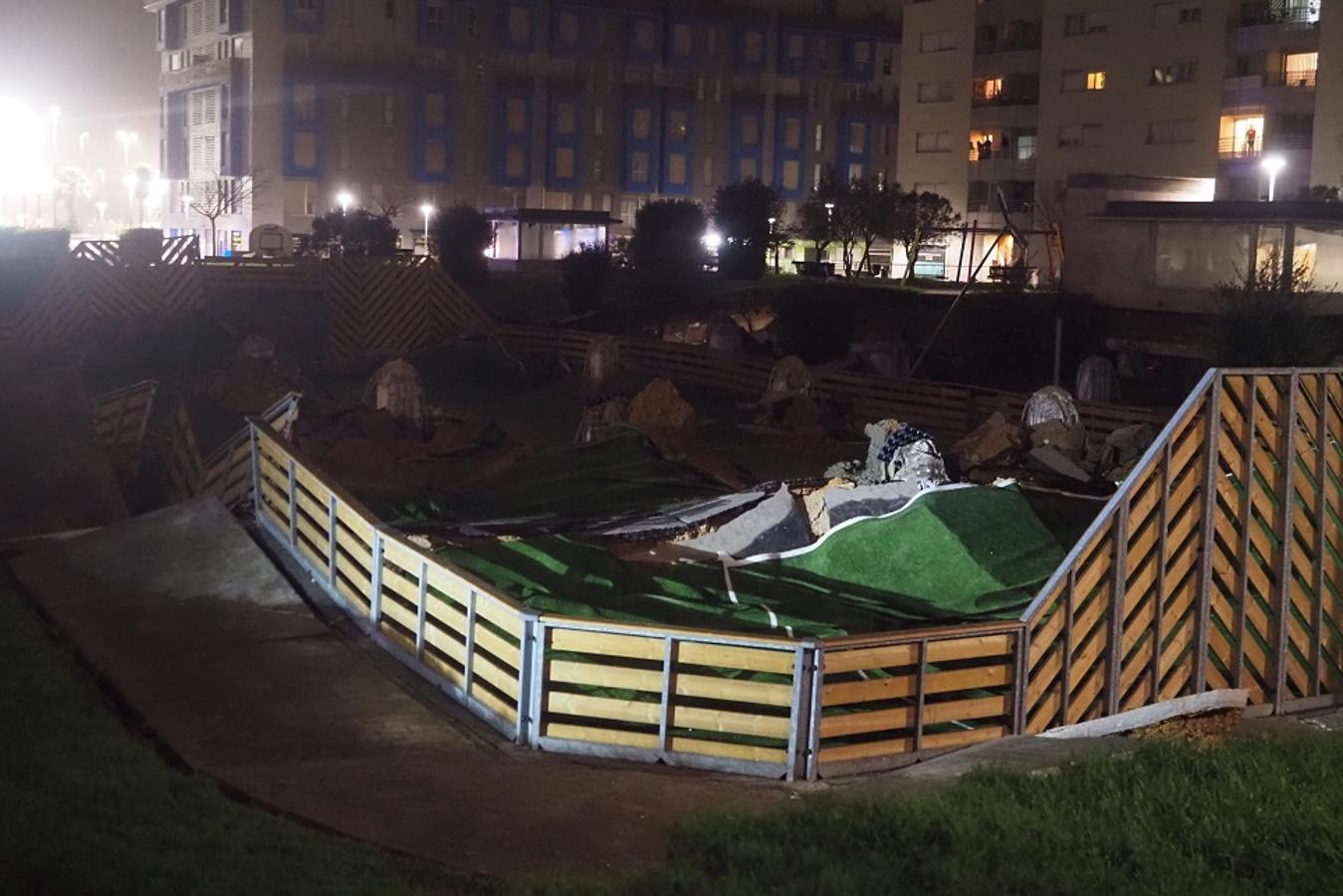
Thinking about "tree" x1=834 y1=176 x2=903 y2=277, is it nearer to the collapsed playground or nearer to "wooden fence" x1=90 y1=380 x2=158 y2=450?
the collapsed playground

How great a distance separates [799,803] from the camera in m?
9.32

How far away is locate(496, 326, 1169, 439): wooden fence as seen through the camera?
26766mm

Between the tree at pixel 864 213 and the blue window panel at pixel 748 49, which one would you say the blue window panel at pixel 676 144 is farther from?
the tree at pixel 864 213

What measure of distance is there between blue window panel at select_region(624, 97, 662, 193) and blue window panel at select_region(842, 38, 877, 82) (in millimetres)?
13780

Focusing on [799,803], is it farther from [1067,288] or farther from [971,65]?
[971,65]

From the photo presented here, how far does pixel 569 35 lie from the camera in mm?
85812

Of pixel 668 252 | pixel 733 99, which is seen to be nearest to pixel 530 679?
pixel 668 252

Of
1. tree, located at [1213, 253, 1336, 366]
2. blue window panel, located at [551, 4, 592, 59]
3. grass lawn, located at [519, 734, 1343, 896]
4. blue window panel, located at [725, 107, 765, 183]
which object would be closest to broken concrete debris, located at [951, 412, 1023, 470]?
tree, located at [1213, 253, 1336, 366]

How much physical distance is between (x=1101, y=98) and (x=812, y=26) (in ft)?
106

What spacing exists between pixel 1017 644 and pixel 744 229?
51.5 m

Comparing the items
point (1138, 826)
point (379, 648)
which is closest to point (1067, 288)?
point (379, 648)

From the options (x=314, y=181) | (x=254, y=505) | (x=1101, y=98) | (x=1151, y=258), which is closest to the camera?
(x=254, y=505)

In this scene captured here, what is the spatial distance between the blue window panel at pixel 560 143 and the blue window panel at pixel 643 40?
4.60 meters

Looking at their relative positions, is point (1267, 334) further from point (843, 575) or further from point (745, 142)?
point (745, 142)
